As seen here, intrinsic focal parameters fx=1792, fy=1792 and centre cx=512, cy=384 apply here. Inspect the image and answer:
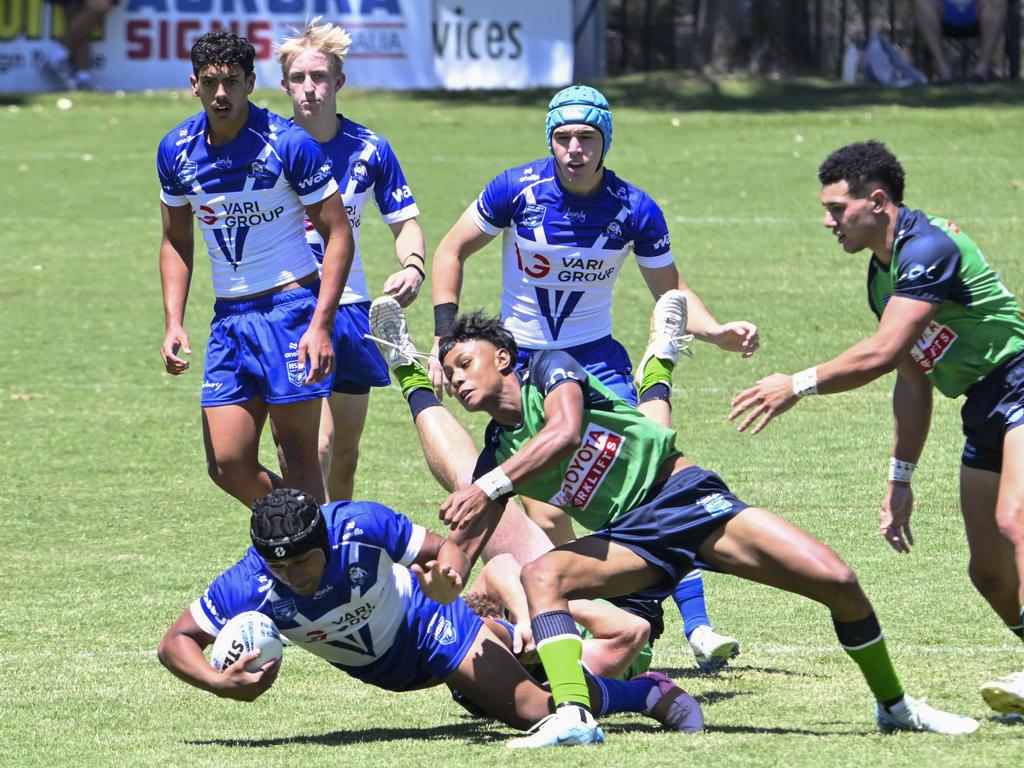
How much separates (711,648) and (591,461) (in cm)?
127

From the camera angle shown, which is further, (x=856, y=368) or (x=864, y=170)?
(x=864, y=170)

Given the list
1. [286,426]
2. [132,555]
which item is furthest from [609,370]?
[132,555]

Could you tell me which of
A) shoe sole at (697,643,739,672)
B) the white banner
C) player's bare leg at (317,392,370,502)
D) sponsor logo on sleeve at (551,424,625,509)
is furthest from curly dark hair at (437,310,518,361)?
the white banner

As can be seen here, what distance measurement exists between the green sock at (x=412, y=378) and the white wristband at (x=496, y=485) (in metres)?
2.04

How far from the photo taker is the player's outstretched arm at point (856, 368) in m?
5.93

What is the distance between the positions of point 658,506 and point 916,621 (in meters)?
2.10

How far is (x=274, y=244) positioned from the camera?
7477 millimetres

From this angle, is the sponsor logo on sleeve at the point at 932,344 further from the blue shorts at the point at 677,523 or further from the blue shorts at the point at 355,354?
the blue shorts at the point at 355,354

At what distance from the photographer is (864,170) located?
613 centimetres

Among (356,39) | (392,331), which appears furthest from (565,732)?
(356,39)

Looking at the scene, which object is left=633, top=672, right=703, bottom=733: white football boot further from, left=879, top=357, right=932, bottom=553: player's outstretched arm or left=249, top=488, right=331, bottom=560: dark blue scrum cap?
left=249, top=488, right=331, bottom=560: dark blue scrum cap

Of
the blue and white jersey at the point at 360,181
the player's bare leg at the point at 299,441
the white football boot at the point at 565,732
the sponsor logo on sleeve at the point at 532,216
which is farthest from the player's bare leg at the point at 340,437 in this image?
the white football boot at the point at 565,732

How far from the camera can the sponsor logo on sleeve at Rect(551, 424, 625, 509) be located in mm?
6113

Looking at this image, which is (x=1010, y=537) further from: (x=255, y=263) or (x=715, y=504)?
(x=255, y=263)
